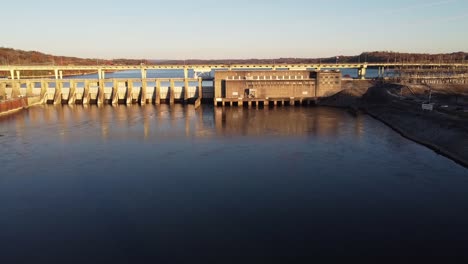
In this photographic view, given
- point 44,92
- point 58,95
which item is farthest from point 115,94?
point 44,92

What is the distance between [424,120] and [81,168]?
71.0ft

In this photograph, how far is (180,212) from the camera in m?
12.6

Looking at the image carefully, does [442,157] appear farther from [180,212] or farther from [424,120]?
[180,212]

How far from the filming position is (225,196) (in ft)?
45.8

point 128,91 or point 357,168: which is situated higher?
point 128,91

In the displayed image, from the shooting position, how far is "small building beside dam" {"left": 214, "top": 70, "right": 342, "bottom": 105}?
128 ft

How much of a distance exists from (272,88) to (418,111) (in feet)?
53.0

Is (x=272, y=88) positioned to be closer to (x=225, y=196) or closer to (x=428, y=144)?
(x=428, y=144)

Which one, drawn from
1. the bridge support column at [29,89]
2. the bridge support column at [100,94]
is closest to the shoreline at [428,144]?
the bridge support column at [100,94]

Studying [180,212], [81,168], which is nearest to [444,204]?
[180,212]

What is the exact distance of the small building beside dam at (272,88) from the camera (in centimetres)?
3916

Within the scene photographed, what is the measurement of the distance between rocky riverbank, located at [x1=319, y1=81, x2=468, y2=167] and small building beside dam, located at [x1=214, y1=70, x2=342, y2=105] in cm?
154

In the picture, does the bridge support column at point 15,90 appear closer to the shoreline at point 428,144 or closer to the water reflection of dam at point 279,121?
the water reflection of dam at point 279,121

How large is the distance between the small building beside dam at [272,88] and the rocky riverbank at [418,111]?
1.54 meters
